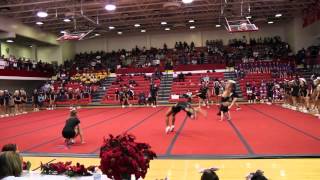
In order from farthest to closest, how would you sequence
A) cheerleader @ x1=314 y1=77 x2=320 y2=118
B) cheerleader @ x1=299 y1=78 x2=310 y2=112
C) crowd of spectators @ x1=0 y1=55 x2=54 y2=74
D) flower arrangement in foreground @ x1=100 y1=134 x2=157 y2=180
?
1. crowd of spectators @ x1=0 y1=55 x2=54 y2=74
2. cheerleader @ x1=299 y1=78 x2=310 y2=112
3. cheerleader @ x1=314 y1=77 x2=320 y2=118
4. flower arrangement in foreground @ x1=100 y1=134 x2=157 y2=180

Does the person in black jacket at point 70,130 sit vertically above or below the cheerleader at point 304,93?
below

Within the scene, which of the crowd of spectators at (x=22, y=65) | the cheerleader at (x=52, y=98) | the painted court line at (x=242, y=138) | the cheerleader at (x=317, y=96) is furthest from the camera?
the cheerleader at (x=52, y=98)

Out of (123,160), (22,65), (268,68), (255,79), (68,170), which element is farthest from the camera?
(268,68)

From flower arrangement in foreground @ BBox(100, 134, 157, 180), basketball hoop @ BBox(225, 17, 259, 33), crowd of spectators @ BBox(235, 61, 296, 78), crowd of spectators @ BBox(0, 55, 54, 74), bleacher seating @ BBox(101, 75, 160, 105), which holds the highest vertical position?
basketball hoop @ BBox(225, 17, 259, 33)

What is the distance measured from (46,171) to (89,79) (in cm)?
2506

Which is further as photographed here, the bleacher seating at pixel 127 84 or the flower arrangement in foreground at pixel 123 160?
the bleacher seating at pixel 127 84

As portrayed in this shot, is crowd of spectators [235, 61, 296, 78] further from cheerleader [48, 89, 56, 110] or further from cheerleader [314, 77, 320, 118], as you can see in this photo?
cheerleader [48, 89, 56, 110]

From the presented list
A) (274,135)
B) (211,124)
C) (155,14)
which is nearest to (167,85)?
(155,14)

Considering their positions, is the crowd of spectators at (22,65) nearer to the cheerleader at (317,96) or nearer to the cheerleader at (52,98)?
the cheerleader at (52,98)

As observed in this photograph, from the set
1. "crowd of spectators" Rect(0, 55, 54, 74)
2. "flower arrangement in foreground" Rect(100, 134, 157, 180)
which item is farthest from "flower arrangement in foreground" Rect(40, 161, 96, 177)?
"crowd of spectators" Rect(0, 55, 54, 74)

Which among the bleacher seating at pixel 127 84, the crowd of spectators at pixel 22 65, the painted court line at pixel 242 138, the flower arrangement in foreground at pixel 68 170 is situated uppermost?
the crowd of spectators at pixel 22 65

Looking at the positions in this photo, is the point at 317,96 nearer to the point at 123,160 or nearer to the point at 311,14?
the point at 123,160

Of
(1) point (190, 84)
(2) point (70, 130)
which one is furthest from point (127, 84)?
(2) point (70, 130)

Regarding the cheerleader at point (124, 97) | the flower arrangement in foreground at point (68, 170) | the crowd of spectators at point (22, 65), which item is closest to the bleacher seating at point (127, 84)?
the cheerleader at point (124, 97)
